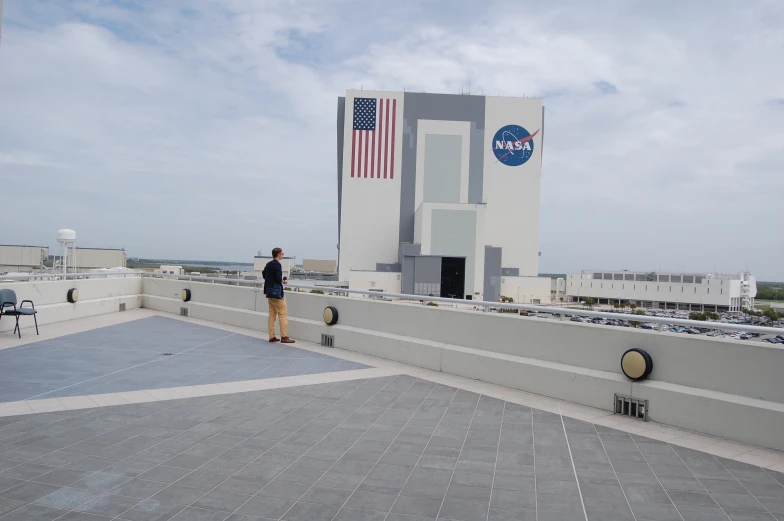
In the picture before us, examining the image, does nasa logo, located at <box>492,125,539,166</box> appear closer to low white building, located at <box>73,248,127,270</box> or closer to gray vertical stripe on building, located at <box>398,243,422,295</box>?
gray vertical stripe on building, located at <box>398,243,422,295</box>

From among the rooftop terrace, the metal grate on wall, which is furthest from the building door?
the metal grate on wall

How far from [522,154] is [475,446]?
160 ft

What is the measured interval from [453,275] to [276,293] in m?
37.0

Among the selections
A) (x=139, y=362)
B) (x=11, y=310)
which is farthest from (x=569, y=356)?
(x=11, y=310)

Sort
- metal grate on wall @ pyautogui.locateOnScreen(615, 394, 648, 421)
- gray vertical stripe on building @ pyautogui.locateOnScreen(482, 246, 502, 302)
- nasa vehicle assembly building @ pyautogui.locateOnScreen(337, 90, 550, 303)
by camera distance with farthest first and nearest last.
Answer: nasa vehicle assembly building @ pyautogui.locateOnScreen(337, 90, 550, 303)
gray vertical stripe on building @ pyautogui.locateOnScreen(482, 246, 502, 302)
metal grate on wall @ pyautogui.locateOnScreen(615, 394, 648, 421)

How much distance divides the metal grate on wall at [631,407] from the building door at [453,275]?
39894 mm

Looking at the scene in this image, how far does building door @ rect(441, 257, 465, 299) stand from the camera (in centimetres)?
4584

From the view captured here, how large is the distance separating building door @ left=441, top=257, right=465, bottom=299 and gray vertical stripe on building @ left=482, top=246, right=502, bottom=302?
8.56ft

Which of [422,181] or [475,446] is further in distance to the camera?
[422,181]

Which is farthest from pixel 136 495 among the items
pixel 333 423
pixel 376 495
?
pixel 333 423

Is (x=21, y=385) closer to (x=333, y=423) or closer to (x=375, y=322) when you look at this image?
(x=333, y=423)

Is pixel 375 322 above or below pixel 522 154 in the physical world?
below

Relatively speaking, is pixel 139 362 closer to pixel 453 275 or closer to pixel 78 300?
pixel 78 300

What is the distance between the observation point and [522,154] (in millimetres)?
50812
